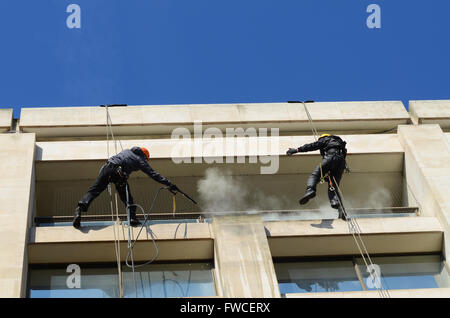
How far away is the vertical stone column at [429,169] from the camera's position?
13609 mm

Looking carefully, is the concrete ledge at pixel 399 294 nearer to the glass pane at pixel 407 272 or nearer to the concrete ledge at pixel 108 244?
the glass pane at pixel 407 272

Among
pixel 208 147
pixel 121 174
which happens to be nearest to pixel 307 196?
pixel 208 147

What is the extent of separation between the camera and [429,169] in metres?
14.4

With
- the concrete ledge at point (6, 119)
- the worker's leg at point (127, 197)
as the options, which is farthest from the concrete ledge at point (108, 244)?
the concrete ledge at point (6, 119)

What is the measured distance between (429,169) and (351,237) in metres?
2.60

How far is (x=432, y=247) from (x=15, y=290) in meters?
7.86

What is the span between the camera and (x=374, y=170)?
A: 15664 mm

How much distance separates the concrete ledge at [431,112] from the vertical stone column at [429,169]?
630 mm

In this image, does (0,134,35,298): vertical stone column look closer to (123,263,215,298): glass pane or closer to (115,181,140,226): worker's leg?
(115,181,140,226): worker's leg

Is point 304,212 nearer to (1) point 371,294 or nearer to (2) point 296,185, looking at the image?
(2) point 296,185

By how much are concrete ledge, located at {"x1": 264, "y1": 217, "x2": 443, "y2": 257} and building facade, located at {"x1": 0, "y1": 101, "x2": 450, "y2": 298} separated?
23 mm

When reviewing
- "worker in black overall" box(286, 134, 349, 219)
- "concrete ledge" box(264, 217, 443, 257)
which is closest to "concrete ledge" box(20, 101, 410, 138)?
"worker in black overall" box(286, 134, 349, 219)
